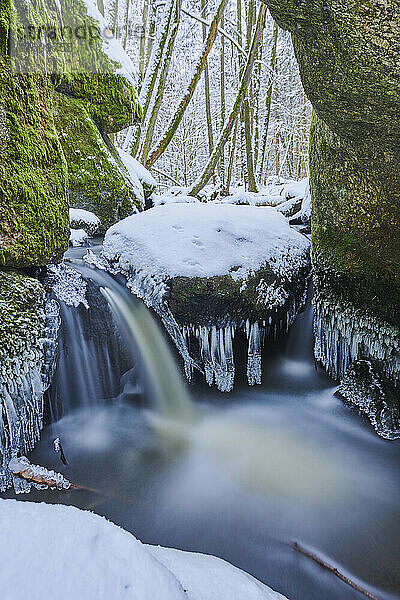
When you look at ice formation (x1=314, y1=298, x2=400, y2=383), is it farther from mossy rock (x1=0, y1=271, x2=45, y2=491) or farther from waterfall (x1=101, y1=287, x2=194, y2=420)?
mossy rock (x1=0, y1=271, x2=45, y2=491)

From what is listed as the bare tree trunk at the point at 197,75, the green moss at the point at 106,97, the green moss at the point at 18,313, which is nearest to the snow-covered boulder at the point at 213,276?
the green moss at the point at 18,313

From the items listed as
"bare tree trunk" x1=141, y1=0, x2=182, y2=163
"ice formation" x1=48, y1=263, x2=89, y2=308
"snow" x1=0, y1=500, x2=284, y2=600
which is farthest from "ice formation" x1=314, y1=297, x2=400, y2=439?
"bare tree trunk" x1=141, y1=0, x2=182, y2=163

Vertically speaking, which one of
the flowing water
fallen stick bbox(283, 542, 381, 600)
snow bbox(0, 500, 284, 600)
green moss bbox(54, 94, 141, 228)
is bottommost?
fallen stick bbox(283, 542, 381, 600)

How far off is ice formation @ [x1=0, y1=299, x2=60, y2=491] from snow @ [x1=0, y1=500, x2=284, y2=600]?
5.16ft

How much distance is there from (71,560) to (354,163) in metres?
2.92

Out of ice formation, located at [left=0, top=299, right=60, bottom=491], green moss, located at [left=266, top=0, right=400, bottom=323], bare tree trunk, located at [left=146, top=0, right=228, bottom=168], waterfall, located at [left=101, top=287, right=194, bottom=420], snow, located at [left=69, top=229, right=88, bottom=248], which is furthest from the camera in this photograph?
bare tree trunk, located at [left=146, top=0, right=228, bottom=168]

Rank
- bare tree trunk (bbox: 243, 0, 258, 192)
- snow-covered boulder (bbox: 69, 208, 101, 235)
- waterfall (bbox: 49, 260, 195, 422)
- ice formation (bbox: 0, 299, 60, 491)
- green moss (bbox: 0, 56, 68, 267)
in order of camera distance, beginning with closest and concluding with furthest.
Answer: ice formation (bbox: 0, 299, 60, 491) → green moss (bbox: 0, 56, 68, 267) → waterfall (bbox: 49, 260, 195, 422) → snow-covered boulder (bbox: 69, 208, 101, 235) → bare tree trunk (bbox: 243, 0, 258, 192)

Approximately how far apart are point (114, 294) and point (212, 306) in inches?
34.9

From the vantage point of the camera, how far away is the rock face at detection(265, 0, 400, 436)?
1.92 m

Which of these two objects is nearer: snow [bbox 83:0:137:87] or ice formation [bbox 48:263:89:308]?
ice formation [bbox 48:263:89:308]

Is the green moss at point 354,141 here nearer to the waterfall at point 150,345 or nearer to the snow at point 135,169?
the waterfall at point 150,345

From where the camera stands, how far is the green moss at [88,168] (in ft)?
19.1

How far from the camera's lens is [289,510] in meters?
2.46

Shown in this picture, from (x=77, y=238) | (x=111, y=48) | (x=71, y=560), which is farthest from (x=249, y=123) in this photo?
(x=71, y=560)
